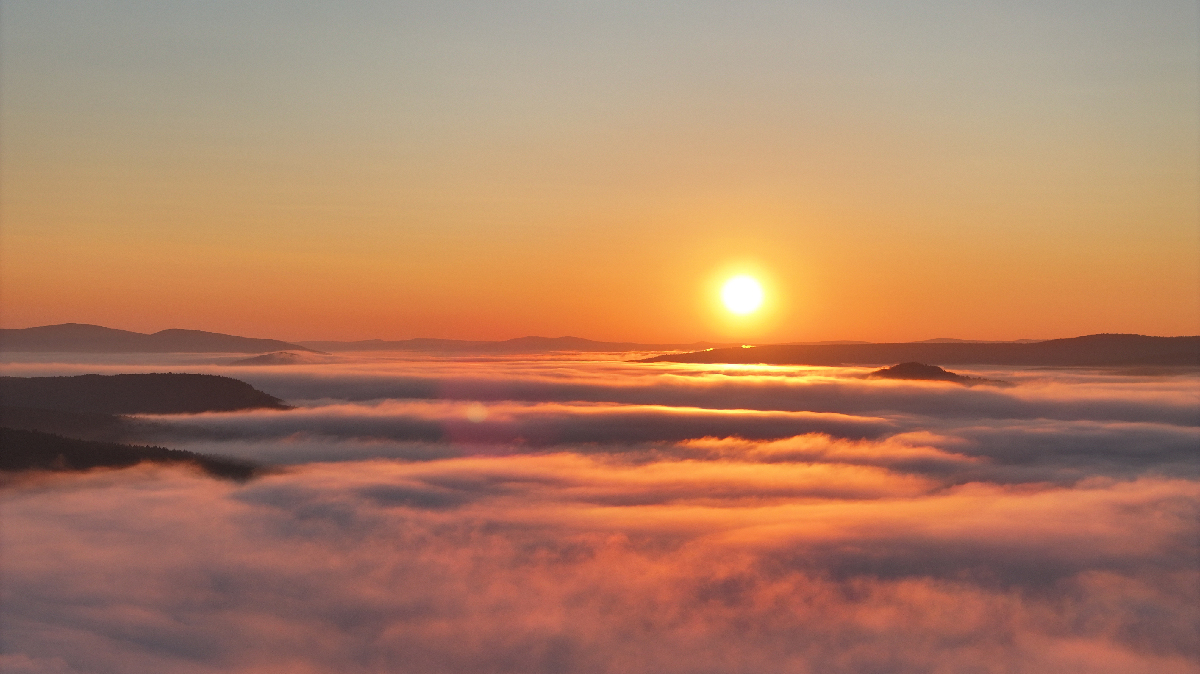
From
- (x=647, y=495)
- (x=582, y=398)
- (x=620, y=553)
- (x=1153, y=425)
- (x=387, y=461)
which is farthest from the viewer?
(x=582, y=398)

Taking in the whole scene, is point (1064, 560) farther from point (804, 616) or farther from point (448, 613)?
point (448, 613)

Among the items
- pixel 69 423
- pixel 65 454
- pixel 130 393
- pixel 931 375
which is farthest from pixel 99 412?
pixel 931 375

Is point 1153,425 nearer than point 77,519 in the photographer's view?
No

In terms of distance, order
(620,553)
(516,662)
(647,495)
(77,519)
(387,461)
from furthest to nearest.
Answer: (387,461), (647,495), (620,553), (77,519), (516,662)

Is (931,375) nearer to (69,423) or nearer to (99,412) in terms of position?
(99,412)

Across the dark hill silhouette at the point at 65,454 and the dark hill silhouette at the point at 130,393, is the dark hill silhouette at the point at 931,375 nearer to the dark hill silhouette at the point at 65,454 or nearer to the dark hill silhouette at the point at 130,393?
the dark hill silhouette at the point at 130,393

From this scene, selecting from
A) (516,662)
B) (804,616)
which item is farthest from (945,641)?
(516,662)

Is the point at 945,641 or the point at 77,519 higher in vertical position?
the point at 77,519

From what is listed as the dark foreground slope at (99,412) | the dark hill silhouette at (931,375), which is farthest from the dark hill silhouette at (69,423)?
the dark hill silhouette at (931,375)

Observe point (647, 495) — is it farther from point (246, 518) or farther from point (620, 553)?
point (246, 518)
